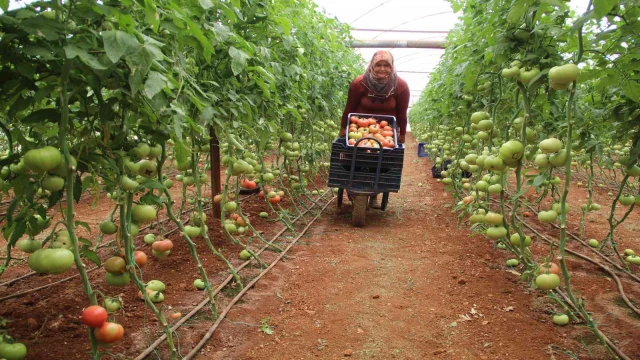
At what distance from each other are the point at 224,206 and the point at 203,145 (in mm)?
489

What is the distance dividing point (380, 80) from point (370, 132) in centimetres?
63

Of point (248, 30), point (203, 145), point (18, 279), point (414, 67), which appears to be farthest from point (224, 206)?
point (414, 67)

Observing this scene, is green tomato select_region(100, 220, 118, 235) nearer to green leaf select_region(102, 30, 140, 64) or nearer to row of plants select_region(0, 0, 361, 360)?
row of plants select_region(0, 0, 361, 360)

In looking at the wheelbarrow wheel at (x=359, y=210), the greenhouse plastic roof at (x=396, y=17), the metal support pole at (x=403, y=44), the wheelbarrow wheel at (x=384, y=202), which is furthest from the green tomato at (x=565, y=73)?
the metal support pole at (x=403, y=44)

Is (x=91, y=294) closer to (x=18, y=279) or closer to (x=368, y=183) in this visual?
(x=18, y=279)

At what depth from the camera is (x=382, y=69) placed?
5238 mm

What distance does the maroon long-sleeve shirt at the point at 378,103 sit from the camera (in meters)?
5.54

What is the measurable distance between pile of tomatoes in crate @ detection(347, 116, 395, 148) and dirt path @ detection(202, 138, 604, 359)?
1051 millimetres

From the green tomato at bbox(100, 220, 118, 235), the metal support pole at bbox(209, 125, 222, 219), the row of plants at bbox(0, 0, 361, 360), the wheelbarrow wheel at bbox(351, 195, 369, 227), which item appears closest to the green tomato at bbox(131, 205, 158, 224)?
the row of plants at bbox(0, 0, 361, 360)

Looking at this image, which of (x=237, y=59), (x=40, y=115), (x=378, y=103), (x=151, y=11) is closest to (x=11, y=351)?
(x=40, y=115)

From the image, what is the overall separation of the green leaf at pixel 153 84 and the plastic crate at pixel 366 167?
3.55m

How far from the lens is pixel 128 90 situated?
1635 millimetres

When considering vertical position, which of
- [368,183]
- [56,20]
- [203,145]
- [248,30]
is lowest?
[368,183]

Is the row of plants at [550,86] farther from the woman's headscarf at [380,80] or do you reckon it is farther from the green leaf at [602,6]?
the woman's headscarf at [380,80]
